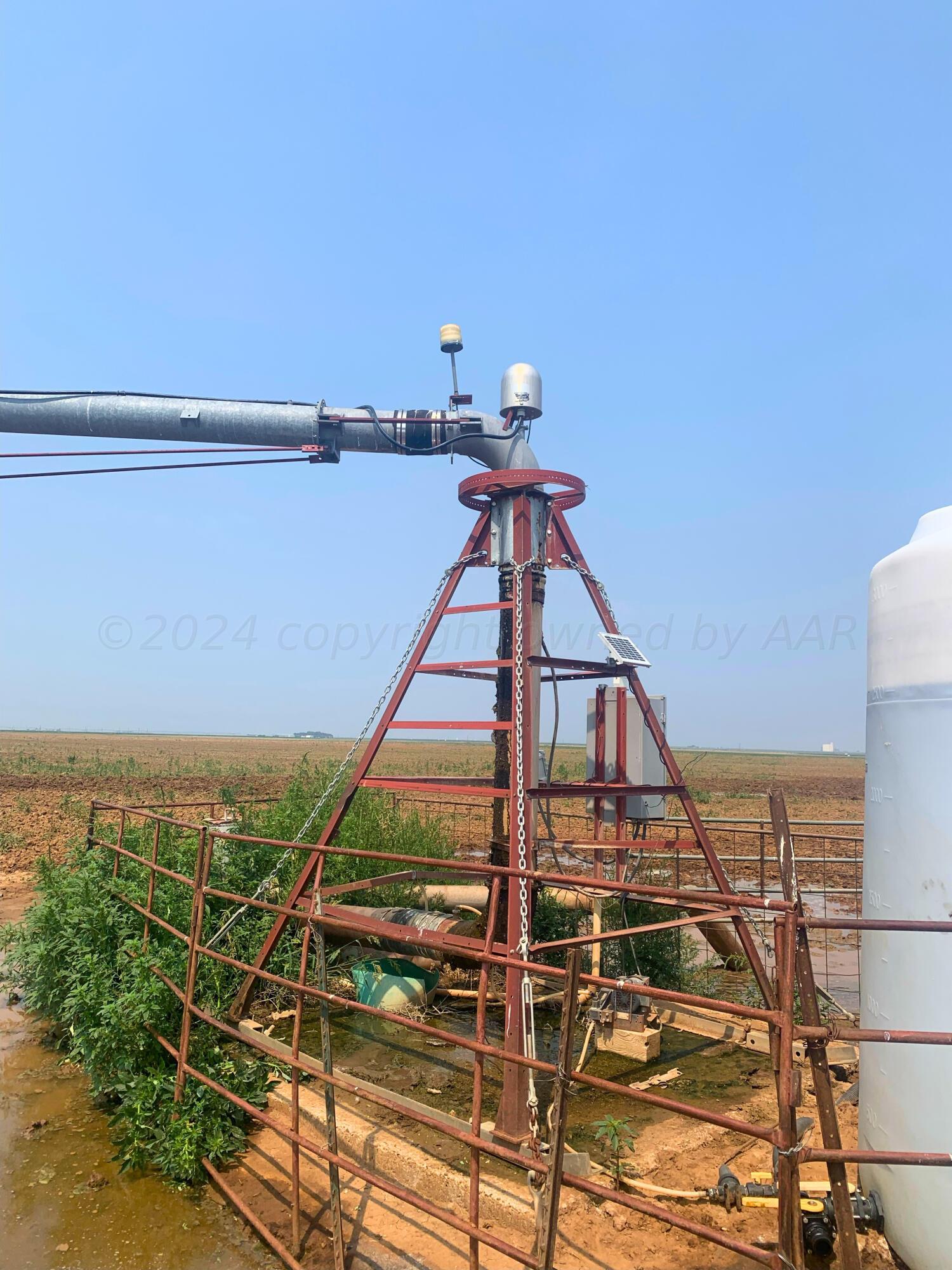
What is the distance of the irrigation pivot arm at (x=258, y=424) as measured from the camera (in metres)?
7.85

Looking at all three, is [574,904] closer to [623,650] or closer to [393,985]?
[393,985]

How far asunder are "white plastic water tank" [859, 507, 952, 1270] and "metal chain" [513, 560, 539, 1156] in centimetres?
189

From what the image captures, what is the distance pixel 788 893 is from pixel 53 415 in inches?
→ 295

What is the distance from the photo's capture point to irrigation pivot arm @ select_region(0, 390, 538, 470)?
25.7ft

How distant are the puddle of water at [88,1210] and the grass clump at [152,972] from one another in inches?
6.9

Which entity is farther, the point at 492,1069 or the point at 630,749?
the point at 630,749

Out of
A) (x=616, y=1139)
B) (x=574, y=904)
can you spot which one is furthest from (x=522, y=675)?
(x=574, y=904)

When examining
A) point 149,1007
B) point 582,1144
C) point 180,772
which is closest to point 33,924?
point 149,1007

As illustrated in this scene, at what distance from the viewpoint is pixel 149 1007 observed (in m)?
6.19

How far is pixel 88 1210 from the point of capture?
5.22 meters

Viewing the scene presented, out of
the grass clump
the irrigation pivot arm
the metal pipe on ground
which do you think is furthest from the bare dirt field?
the irrigation pivot arm

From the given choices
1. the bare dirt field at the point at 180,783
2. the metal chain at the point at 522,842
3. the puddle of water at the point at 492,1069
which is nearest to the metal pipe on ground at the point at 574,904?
the puddle of water at the point at 492,1069

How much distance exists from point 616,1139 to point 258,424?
21.0 feet

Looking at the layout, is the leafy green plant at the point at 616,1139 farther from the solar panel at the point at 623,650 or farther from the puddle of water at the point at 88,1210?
the solar panel at the point at 623,650
